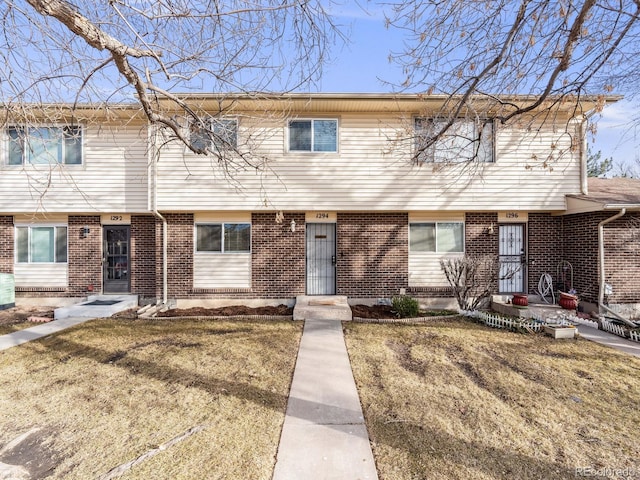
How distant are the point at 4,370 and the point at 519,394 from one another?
7417 millimetres

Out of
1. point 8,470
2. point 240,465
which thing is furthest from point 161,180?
point 240,465

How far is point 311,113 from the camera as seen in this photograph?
9078 mm

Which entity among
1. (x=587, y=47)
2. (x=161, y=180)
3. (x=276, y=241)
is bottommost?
(x=276, y=241)

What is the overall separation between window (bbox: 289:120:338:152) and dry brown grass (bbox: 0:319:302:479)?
5225 mm

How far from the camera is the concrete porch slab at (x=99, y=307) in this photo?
324 inches

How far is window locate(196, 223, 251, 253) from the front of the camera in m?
9.53

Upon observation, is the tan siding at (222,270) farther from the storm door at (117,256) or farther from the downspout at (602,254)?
the downspout at (602,254)

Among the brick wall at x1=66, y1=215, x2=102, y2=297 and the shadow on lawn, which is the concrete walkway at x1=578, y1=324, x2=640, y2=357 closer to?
the shadow on lawn

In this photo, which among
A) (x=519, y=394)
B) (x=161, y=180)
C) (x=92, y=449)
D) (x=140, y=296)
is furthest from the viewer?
(x=140, y=296)

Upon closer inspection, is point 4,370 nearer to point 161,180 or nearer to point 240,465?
point 240,465

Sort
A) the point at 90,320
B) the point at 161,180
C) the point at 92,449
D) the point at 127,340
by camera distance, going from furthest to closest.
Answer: the point at 161,180 < the point at 90,320 < the point at 127,340 < the point at 92,449

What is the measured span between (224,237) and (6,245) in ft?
21.6

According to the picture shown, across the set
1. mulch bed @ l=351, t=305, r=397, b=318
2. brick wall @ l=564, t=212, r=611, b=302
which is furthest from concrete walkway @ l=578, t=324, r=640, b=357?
mulch bed @ l=351, t=305, r=397, b=318

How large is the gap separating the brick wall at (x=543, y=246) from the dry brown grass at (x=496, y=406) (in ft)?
11.8
